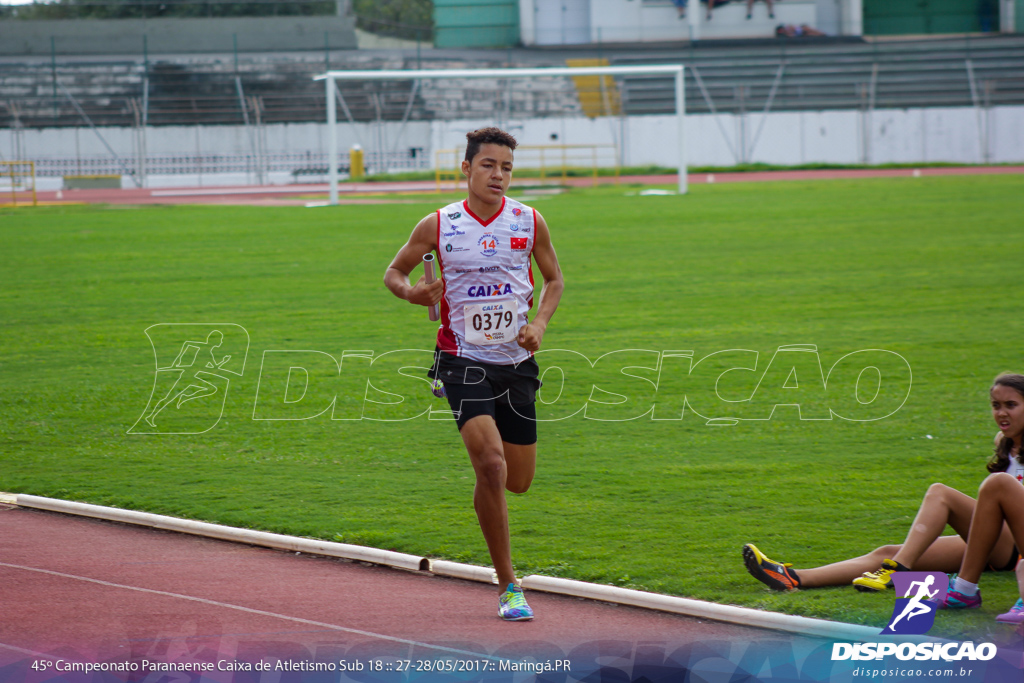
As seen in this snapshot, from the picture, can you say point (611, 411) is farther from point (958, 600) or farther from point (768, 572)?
point (958, 600)

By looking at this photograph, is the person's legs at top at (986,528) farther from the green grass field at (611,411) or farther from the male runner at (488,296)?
Answer: the male runner at (488,296)

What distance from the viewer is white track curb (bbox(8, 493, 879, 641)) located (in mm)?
4383

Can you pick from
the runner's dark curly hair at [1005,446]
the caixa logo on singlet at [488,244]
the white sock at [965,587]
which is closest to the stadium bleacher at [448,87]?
the caixa logo on singlet at [488,244]

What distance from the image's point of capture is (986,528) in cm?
461

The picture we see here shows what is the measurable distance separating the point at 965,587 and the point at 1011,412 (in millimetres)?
808

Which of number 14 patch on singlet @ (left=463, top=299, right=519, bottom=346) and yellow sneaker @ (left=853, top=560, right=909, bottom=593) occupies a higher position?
number 14 patch on singlet @ (left=463, top=299, right=519, bottom=346)

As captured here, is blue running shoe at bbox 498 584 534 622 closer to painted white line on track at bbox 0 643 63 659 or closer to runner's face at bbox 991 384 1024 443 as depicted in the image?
painted white line on track at bbox 0 643 63 659

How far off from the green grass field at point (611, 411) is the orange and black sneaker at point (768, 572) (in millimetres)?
66

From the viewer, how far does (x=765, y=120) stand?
44812 mm

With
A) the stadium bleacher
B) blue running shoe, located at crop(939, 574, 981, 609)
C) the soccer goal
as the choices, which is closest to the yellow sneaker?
blue running shoe, located at crop(939, 574, 981, 609)

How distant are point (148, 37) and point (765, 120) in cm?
3036

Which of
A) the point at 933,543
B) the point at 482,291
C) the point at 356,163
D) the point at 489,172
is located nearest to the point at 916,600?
the point at 933,543

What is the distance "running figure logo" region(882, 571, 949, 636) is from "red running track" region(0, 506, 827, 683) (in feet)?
1.35

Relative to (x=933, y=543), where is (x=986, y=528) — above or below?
above
